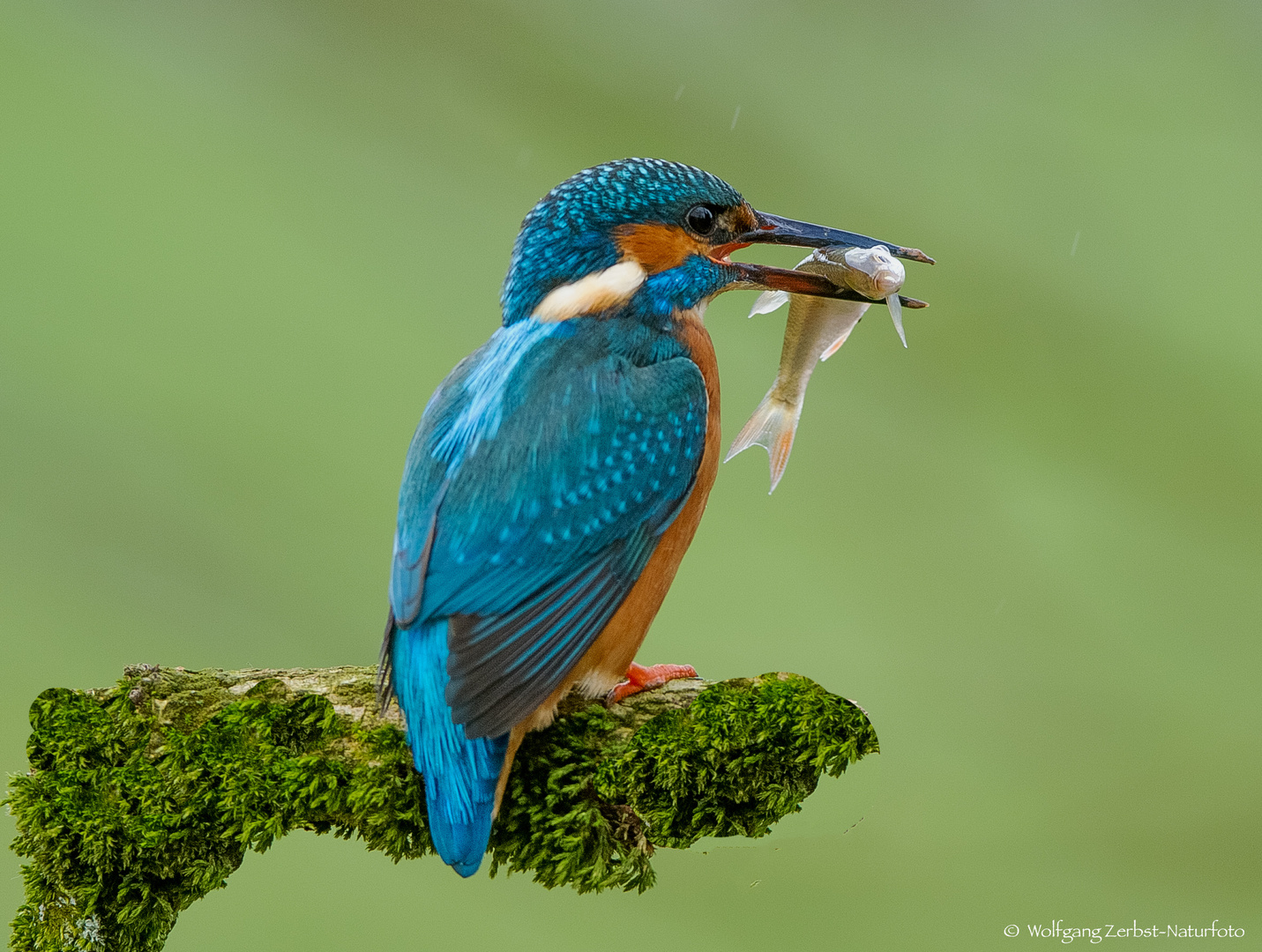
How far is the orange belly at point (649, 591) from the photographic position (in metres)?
2.41

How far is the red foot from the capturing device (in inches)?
101

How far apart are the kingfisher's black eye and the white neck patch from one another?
0.56 ft

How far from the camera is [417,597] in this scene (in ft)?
7.61

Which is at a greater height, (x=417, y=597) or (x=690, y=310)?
(x=690, y=310)

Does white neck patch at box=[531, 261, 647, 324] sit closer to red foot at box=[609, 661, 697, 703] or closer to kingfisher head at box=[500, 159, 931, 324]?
kingfisher head at box=[500, 159, 931, 324]

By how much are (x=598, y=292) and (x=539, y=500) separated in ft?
1.65

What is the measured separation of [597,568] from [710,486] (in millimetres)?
382

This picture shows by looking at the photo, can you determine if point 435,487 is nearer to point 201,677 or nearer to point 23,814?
point 201,677

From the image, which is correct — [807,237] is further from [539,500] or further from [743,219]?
[539,500]

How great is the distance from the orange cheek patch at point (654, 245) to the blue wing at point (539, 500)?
0.16m

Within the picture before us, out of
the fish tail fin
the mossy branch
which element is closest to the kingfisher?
the mossy branch

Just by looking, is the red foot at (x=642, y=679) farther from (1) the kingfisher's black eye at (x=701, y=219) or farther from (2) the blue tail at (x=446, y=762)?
(1) the kingfisher's black eye at (x=701, y=219)

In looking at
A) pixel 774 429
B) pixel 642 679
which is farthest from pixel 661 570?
pixel 774 429

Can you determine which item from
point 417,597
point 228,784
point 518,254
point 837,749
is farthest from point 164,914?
point 518,254
